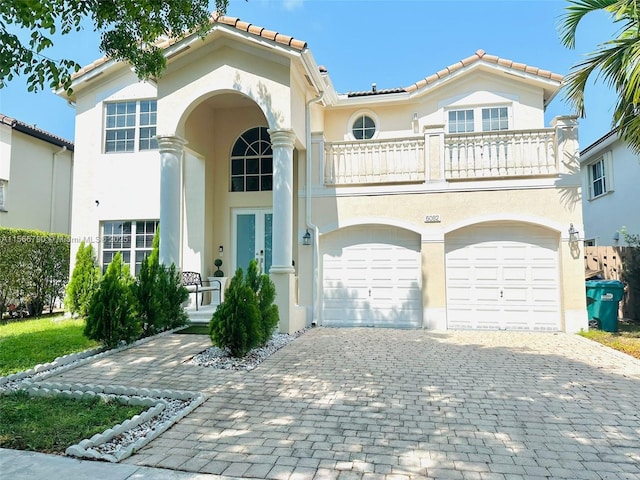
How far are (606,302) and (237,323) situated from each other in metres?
8.96

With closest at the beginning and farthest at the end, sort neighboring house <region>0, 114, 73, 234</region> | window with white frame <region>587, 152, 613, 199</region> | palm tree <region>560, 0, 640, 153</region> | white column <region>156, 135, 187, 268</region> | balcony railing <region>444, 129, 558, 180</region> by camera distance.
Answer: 1. palm tree <region>560, 0, 640, 153</region>
2. white column <region>156, 135, 187, 268</region>
3. balcony railing <region>444, 129, 558, 180</region>
4. neighboring house <region>0, 114, 73, 234</region>
5. window with white frame <region>587, 152, 613, 199</region>

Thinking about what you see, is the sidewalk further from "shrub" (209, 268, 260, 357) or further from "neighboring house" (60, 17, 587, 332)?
"neighboring house" (60, 17, 587, 332)

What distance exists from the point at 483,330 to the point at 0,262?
44.9 ft

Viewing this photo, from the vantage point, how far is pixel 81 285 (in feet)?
39.3

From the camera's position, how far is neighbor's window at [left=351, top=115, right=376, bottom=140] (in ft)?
44.0

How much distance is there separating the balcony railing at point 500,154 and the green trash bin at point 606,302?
3.12m

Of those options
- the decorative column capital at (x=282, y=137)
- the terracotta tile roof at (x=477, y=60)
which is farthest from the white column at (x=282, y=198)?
the terracotta tile roof at (x=477, y=60)

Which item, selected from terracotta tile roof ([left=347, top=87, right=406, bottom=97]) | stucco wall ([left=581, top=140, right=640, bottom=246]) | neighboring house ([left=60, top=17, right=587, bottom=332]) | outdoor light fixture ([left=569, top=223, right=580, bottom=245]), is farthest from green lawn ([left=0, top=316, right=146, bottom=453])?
stucco wall ([left=581, top=140, right=640, bottom=246])

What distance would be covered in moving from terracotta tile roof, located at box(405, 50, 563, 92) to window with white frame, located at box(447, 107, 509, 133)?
1196mm

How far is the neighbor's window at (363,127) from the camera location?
1340 centimetres

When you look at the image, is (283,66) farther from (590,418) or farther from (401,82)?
(590,418)

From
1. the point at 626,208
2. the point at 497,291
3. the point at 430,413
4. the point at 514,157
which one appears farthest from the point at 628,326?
the point at 430,413

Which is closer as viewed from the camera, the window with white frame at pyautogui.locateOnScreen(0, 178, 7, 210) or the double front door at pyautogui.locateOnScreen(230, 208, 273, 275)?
the double front door at pyautogui.locateOnScreen(230, 208, 273, 275)

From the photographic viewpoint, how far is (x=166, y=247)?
10.2 m
